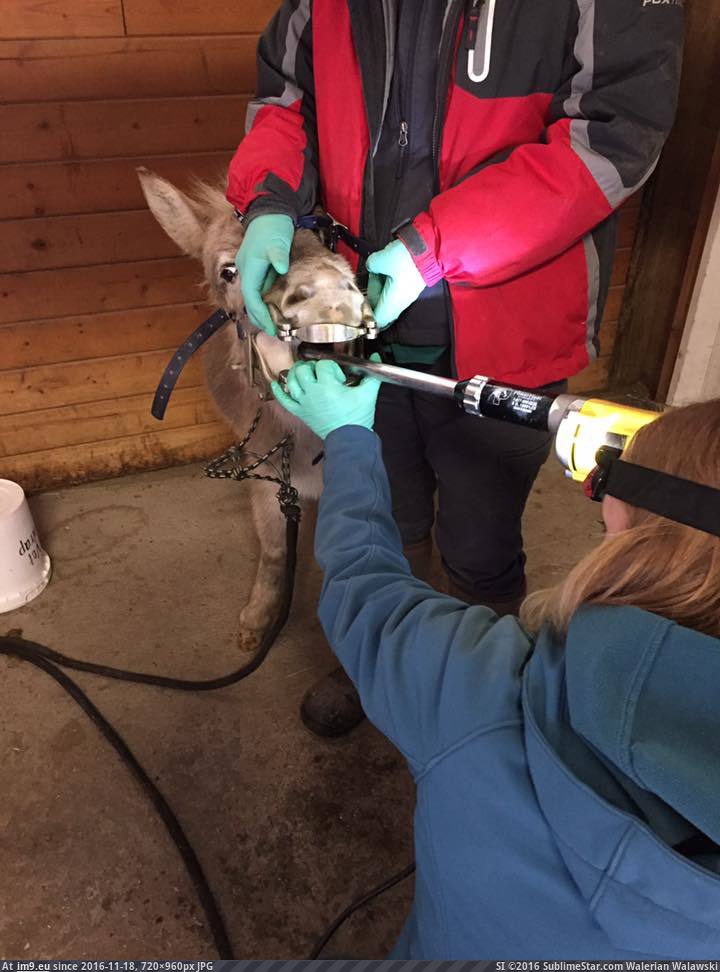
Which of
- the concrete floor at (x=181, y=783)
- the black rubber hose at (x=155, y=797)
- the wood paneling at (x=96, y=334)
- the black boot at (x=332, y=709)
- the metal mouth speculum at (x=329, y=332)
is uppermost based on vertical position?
the metal mouth speculum at (x=329, y=332)

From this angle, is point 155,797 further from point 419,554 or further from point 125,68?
point 125,68

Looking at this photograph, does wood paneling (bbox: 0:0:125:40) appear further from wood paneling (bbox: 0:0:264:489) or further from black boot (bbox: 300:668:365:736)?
black boot (bbox: 300:668:365:736)

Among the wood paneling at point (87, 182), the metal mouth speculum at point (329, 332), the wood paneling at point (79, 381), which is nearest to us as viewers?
the metal mouth speculum at point (329, 332)

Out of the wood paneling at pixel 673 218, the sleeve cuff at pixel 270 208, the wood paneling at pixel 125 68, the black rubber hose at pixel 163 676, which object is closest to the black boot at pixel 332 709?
the black rubber hose at pixel 163 676

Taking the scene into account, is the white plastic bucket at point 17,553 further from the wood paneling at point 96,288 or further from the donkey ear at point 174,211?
the donkey ear at point 174,211

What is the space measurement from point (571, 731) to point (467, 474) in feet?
3.79

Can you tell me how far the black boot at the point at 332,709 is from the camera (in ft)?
7.48

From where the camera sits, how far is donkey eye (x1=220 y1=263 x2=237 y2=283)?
1.97m

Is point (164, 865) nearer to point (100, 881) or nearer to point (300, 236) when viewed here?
point (100, 881)

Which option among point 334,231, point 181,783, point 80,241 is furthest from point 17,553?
point 334,231

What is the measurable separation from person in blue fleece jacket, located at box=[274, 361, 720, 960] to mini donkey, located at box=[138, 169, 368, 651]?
2.25 feet

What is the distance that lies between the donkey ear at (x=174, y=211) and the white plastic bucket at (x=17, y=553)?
3.71ft

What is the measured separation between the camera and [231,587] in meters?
2.90

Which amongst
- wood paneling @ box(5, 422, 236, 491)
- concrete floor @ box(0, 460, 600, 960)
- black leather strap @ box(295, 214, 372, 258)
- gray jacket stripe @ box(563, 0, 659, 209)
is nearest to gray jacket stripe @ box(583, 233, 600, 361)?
gray jacket stripe @ box(563, 0, 659, 209)
